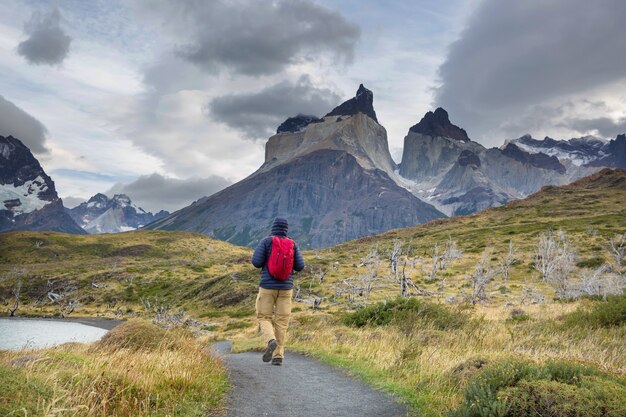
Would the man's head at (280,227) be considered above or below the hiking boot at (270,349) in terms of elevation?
above

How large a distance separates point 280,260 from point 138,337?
4651mm

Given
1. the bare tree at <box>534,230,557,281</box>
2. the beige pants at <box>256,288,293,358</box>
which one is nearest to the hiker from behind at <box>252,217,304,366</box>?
the beige pants at <box>256,288,293,358</box>

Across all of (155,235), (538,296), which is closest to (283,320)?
(538,296)

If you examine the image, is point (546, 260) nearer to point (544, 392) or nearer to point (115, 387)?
point (544, 392)

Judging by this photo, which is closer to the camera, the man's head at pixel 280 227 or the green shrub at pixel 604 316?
the man's head at pixel 280 227

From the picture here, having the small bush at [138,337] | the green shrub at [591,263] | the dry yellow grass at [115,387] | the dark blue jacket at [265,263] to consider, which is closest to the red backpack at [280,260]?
the dark blue jacket at [265,263]

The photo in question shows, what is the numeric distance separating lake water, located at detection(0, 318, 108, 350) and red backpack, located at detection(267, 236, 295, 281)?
1583 inches

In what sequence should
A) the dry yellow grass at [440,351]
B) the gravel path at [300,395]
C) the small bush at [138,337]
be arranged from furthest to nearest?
the small bush at [138,337] → the dry yellow grass at [440,351] → the gravel path at [300,395]

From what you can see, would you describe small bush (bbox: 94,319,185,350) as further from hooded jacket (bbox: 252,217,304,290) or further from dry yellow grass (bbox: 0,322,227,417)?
dry yellow grass (bbox: 0,322,227,417)

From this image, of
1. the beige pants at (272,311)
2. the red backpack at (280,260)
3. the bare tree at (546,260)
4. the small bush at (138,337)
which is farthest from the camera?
the bare tree at (546,260)

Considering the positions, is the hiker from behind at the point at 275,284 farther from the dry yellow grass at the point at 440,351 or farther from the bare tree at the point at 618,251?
the bare tree at the point at 618,251

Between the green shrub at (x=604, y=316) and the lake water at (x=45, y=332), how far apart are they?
41275 mm

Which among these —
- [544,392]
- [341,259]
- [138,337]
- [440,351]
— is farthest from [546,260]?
[544,392]

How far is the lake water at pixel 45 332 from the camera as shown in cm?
4661
